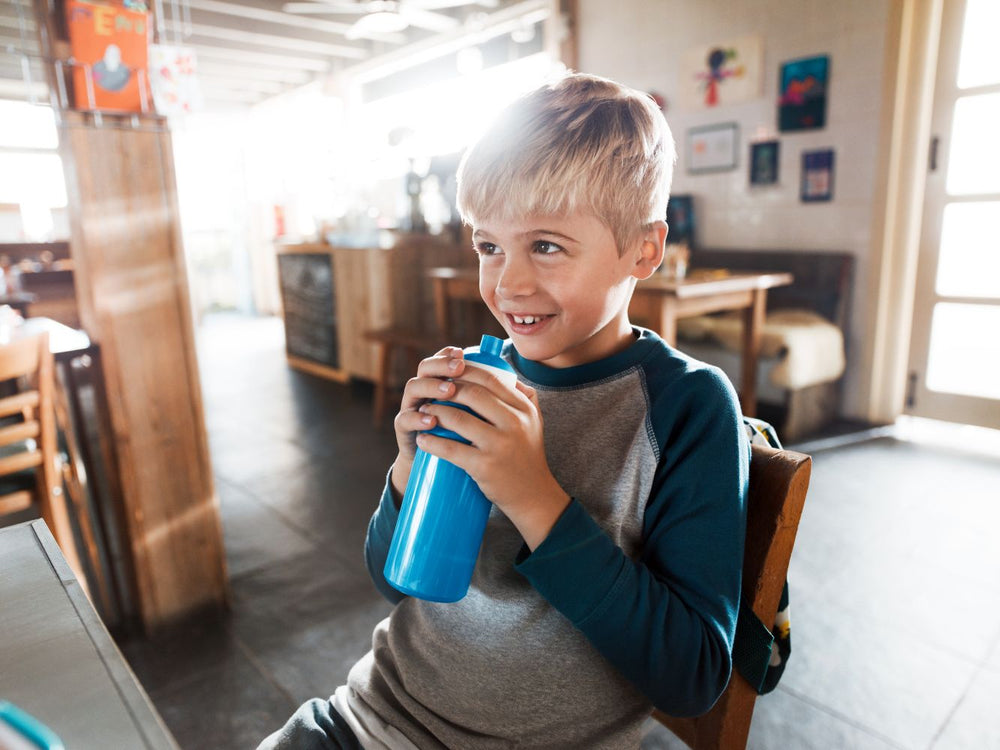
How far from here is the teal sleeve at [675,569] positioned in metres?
0.59

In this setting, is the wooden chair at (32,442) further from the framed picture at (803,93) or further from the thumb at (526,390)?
the framed picture at (803,93)

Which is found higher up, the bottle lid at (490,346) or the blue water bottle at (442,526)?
the bottle lid at (490,346)

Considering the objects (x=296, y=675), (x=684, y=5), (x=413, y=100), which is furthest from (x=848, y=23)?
(x=413, y=100)

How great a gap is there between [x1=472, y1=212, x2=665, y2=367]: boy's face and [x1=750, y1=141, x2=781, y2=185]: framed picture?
3.53 metres

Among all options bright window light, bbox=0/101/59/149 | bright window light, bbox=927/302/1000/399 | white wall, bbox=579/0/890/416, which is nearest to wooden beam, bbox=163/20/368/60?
bright window light, bbox=0/101/59/149

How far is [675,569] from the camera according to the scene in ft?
2.04

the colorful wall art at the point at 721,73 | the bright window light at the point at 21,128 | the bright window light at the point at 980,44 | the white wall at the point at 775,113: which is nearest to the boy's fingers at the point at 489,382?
the white wall at the point at 775,113

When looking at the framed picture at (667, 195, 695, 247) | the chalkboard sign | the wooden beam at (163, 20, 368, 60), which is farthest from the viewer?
the wooden beam at (163, 20, 368, 60)

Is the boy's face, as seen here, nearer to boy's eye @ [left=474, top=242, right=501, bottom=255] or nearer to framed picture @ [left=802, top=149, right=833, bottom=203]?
boy's eye @ [left=474, top=242, right=501, bottom=255]

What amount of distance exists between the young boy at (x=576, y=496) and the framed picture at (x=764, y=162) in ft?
11.4

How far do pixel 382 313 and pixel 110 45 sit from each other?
9.28ft

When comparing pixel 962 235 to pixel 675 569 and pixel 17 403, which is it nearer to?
pixel 675 569

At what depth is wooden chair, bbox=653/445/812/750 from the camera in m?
0.66

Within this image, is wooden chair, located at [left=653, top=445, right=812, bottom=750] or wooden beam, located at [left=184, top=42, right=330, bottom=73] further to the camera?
wooden beam, located at [left=184, top=42, right=330, bottom=73]
